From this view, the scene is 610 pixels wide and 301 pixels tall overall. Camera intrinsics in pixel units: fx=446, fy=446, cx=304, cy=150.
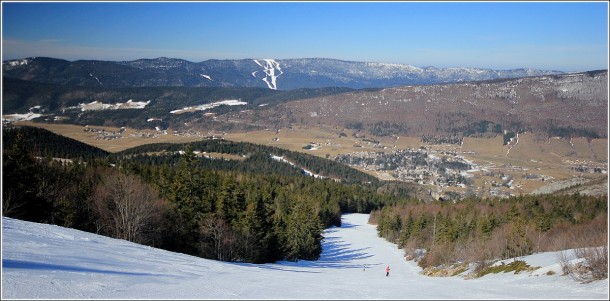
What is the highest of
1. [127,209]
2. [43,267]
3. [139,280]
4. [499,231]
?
[43,267]

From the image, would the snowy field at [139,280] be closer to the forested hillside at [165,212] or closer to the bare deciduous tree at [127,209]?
the bare deciduous tree at [127,209]

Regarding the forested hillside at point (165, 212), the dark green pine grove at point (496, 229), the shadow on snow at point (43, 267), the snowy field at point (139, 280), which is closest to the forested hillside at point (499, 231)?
the dark green pine grove at point (496, 229)

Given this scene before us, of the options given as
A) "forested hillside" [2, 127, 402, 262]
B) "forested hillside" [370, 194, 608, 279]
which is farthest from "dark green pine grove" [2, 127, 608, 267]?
"forested hillside" [370, 194, 608, 279]

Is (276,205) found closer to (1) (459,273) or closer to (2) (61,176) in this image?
(2) (61,176)

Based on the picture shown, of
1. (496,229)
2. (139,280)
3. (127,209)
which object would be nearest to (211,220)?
(127,209)

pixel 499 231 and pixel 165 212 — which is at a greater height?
pixel 165 212

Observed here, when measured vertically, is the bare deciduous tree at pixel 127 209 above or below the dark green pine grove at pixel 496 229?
above

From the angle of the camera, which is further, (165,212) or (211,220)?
(211,220)

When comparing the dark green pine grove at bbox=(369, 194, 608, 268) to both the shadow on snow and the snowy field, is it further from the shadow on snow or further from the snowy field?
the shadow on snow

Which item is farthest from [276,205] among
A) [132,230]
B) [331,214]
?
[132,230]

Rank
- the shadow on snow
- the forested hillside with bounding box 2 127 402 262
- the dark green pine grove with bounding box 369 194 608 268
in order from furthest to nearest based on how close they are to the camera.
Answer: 1. the dark green pine grove with bounding box 369 194 608 268
2. the forested hillside with bounding box 2 127 402 262
3. the shadow on snow

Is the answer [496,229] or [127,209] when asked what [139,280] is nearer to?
[127,209]
